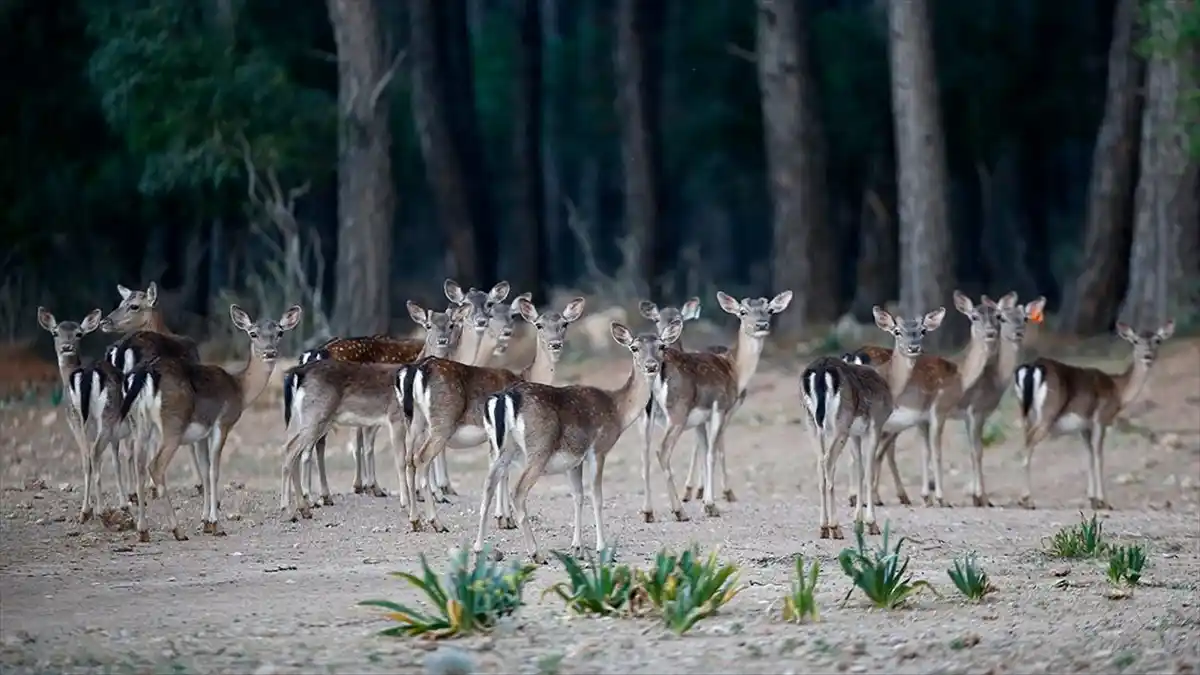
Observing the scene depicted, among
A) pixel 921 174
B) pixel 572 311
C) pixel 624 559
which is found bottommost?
pixel 624 559

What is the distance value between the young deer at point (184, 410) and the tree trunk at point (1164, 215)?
1325 cm

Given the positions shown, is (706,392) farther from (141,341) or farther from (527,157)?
(527,157)

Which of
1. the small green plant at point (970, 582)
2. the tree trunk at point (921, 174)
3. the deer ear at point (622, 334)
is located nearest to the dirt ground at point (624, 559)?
the small green plant at point (970, 582)

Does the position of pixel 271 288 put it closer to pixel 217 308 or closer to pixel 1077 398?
pixel 217 308

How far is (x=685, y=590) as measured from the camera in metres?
10.0

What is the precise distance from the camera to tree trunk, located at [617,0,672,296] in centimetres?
3291

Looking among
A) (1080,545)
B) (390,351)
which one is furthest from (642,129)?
(1080,545)

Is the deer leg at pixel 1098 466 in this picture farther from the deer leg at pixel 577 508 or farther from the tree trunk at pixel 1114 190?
the tree trunk at pixel 1114 190

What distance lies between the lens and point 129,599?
10.9 metres

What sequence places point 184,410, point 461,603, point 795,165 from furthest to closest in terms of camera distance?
point 795,165
point 184,410
point 461,603

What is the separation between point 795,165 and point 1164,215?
5928mm

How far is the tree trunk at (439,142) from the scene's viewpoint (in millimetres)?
30766

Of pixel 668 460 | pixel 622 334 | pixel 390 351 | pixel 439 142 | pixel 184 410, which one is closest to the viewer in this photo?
pixel 184 410

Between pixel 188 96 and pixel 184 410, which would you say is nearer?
pixel 184 410
